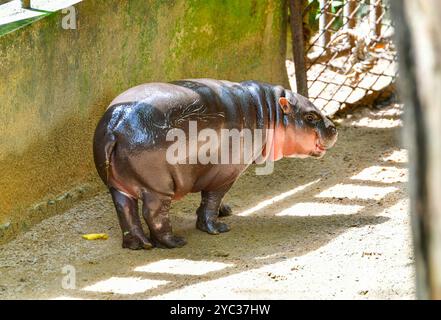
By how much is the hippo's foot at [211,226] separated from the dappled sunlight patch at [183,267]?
552 mm

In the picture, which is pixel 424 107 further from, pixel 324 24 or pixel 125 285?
pixel 324 24

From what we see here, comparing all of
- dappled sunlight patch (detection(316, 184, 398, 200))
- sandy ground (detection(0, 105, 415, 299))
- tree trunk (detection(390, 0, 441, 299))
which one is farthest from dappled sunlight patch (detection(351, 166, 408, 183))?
tree trunk (detection(390, 0, 441, 299))

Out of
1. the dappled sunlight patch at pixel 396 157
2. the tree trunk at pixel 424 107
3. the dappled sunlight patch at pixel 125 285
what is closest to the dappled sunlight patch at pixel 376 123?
the dappled sunlight patch at pixel 396 157

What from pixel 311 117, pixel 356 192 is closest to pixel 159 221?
pixel 311 117

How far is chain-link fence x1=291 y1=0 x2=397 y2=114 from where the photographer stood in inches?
319

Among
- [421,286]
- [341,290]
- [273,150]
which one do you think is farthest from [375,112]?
[421,286]

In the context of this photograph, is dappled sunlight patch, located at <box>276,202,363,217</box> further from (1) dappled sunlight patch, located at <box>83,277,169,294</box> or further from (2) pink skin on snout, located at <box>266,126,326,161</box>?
(1) dappled sunlight patch, located at <box>83,277,169,294</box>

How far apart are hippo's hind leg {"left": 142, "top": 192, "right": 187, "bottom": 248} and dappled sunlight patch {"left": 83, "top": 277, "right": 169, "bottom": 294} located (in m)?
0.51

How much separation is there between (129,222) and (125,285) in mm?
607

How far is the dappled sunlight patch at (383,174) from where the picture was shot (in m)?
6.79

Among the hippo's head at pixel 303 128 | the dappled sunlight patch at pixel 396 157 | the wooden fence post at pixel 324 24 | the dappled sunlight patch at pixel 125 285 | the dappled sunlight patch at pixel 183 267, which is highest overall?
the wooden fence post at pixel 324 24

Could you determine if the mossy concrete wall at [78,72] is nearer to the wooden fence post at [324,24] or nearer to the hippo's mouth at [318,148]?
the wooden fence post at [324,24]

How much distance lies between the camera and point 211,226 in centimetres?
578
